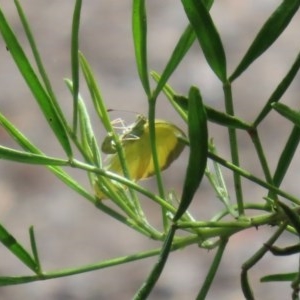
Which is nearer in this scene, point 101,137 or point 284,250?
point 284,250

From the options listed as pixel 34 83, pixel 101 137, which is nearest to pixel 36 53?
pixel 34 83

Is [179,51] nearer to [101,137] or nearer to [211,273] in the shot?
[211,273]

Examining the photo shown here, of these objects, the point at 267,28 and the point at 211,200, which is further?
the point at 211,200

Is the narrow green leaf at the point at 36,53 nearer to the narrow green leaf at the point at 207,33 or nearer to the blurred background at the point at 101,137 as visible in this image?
the narrow green leaf at the point at 207,33

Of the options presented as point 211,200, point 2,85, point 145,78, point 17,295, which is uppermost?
point 145,78

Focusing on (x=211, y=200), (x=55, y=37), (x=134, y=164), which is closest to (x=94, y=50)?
(x=55, y=37)

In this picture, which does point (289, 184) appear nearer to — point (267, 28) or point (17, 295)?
point (17, 295)
